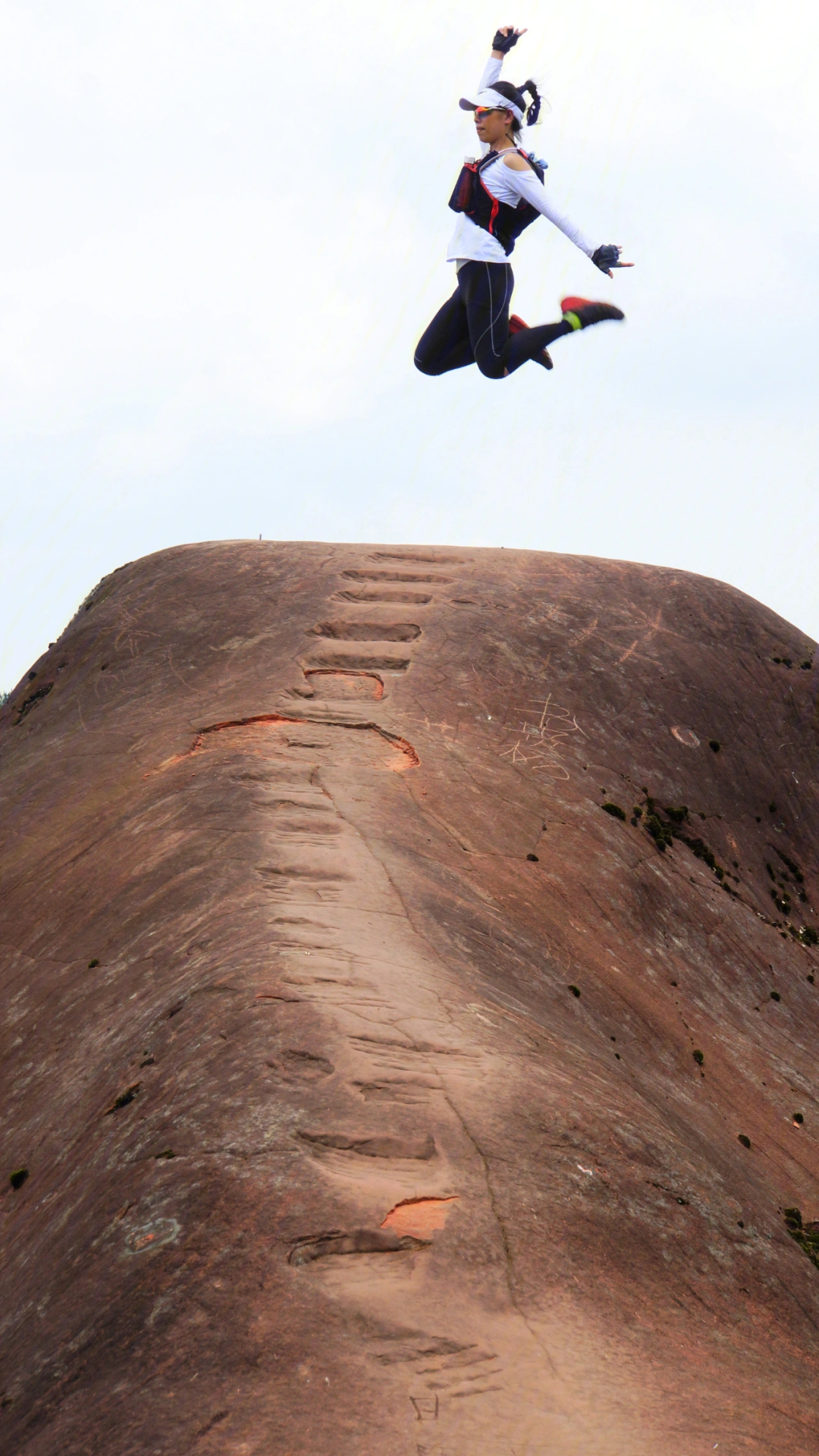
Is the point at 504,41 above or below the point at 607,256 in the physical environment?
above

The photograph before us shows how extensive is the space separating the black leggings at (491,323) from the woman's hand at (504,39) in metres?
2.46

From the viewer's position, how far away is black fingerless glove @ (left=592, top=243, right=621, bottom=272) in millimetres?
13797

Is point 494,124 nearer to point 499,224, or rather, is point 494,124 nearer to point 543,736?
point 499,224

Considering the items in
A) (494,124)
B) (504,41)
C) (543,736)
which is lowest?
(543,736)

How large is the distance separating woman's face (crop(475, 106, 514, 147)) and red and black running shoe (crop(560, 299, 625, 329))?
2021 mm

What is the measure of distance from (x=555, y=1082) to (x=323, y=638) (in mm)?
10480

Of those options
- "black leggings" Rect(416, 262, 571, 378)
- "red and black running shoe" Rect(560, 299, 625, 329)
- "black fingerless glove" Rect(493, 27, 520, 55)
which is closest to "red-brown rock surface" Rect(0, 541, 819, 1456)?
"black leggings" Rect(416, 262, 571, 378)

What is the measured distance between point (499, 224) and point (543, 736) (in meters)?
6.39

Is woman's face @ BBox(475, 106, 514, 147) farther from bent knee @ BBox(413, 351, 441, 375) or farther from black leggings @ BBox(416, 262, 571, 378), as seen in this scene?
bent knee @ BBox(413, 351, 441, 375)

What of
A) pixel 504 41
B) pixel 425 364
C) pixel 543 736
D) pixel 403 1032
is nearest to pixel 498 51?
pixel 504 41

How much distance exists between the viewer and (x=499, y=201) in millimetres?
14508

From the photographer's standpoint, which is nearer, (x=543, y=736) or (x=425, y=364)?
(x=425, y=364)

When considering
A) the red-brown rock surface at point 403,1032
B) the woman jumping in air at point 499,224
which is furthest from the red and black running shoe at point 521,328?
the red-brown rock surface at point 403,1032

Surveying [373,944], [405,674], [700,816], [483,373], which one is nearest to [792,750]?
[700,816]
